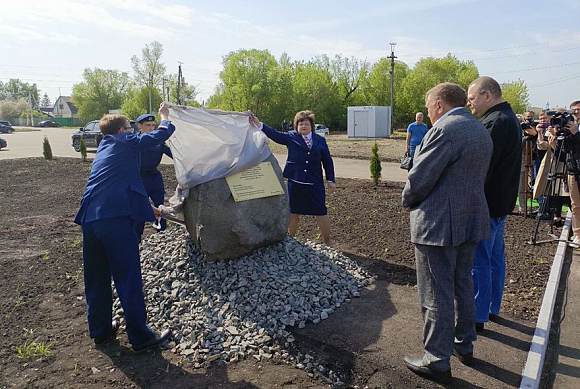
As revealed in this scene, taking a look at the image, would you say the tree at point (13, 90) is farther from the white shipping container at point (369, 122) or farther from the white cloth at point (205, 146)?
the white cloth at point (205, 146)

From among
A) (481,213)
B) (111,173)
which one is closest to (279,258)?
(111,173)

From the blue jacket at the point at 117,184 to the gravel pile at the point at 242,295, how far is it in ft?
3.45

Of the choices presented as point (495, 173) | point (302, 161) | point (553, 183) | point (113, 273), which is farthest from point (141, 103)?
point (495, 173)

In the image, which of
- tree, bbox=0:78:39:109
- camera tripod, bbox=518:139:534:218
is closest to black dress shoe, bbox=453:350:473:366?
camera tripod, bbox=518:139:534:218

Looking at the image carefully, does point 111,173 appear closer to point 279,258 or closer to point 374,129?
point 279,258

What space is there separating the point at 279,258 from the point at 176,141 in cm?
171

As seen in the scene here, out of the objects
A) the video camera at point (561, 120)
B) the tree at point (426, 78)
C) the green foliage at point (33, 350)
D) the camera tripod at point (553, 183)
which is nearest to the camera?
the green foliage at point (33, 350)

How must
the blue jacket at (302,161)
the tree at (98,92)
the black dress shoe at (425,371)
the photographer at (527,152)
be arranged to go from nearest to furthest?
the black dress shoe at (425,371) < the blue jacket at (302,161) < the photographer at (527,152) < the tree at (98,92)

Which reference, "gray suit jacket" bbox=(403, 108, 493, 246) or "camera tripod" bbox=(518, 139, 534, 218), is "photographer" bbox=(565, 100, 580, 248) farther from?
"gray suit jacket" bbox=(403, 108, 493, 246)

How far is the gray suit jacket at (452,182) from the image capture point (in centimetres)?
302

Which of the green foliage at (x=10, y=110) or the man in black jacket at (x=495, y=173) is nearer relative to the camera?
the man in black jacket at (x=495, y=173)

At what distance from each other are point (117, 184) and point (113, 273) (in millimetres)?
747

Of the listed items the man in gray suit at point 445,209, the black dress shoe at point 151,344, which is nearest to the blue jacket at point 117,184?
the black dress shoe at point 151,344

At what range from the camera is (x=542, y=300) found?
15.2 ft
